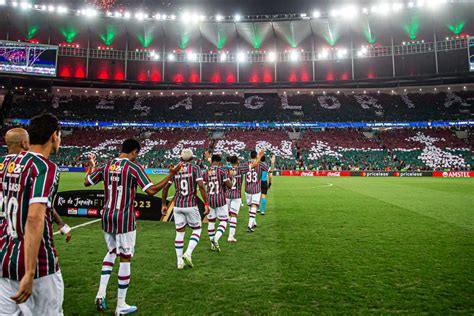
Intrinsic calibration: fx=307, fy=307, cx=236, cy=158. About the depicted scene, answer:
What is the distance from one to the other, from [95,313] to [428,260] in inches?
254

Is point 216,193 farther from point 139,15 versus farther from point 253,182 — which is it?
point 139,15

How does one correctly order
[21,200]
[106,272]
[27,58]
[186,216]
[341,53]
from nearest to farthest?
[21,200] < [106,272] < [186,216] < [27,58] < [341,53]

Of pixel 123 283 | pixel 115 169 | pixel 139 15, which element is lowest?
pixel 123 283

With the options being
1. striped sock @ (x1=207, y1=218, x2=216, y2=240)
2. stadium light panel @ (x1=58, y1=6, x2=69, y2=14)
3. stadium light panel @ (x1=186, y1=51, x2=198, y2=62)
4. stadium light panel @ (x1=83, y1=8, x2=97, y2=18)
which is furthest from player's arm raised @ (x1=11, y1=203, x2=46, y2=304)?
stadium light panel @ (x1=186, y1=51, x2=198, y2=62)

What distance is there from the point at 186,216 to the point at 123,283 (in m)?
→ 2.24

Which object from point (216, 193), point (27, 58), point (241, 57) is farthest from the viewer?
point (241, 57)

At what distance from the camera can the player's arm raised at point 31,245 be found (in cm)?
220

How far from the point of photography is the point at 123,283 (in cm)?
430

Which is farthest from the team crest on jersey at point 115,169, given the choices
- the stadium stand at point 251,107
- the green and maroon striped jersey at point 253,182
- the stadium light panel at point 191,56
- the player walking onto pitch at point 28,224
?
the stadium light panel at point 191,56

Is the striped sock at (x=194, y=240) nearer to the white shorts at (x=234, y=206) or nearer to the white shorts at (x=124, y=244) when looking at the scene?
the white shorts at (x=124, y=244)

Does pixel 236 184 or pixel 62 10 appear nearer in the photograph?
pixel 236 184

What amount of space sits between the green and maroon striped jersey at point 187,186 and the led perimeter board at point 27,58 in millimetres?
49279

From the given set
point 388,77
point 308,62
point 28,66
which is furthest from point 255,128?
point 28,66

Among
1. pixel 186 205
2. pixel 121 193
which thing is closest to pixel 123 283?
pixel 121 193
